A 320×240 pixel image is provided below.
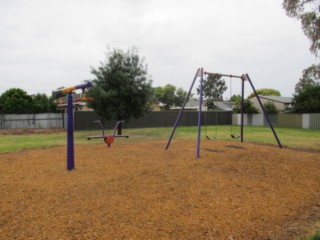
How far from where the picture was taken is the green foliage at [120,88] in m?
16.7

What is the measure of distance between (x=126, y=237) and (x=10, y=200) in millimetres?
2333

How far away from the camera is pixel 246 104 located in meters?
33.0

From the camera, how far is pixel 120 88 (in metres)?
16.8

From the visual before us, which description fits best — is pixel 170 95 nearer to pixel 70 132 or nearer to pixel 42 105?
pixel 42 105

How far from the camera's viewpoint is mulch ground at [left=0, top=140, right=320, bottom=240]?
11.1 ft

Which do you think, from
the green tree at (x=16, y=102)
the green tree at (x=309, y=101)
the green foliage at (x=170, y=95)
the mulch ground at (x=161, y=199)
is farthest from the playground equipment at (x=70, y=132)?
the green foliage at (x=170, y=95)

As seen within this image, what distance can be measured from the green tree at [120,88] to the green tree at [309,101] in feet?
61.1

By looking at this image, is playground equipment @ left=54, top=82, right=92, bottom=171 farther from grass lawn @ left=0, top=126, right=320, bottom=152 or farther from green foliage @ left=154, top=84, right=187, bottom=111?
green foliage @ left=154, top=84, right=187, bottom=111

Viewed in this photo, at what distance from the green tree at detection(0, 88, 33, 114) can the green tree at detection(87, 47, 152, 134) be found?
14251 millimetres

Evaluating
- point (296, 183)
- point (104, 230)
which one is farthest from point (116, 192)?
point (296, 183)

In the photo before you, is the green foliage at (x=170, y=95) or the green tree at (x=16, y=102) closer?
the green tree at (x=16, y=102)

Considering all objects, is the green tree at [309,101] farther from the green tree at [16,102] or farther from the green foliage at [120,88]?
the green tree at [16,102]

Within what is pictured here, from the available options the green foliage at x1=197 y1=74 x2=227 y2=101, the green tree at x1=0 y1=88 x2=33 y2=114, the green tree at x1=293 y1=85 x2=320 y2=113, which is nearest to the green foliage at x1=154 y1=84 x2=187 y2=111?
the green tree at x1=293 y1=85 x2=320 y2=113

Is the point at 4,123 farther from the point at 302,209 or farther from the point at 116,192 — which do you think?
the point at 302,209
